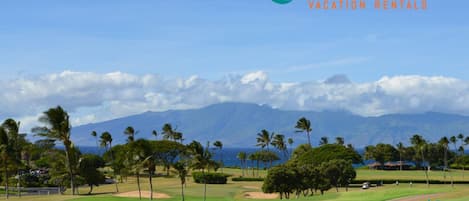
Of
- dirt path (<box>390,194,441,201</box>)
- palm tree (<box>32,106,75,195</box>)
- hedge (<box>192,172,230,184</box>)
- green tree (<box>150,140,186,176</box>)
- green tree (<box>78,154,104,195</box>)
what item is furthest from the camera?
green tree (<box>150,140,186,176</box>)

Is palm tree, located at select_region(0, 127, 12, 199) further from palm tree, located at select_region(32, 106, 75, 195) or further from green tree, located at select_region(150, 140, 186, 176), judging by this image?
green tree, located at select_region(150, 140, 186, 176)

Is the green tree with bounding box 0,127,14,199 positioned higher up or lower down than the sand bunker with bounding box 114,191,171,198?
higher up

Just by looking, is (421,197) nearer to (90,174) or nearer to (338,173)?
(338,173)

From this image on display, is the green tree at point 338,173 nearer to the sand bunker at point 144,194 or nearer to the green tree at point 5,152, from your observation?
the sand bunker at point 144,194

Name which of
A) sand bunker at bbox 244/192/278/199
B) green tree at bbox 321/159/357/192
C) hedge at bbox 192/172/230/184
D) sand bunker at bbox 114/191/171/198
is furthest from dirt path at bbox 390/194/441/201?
hedge at bbox 192/172/230/184

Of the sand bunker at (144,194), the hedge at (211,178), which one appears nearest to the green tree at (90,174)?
the sand bunker at (144,194)

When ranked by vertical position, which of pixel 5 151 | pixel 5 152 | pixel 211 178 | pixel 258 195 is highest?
pixel 5 151

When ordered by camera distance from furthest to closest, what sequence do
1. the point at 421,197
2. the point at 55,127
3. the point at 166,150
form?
the point at 166,150
the point at 55,127
the point at 421,197

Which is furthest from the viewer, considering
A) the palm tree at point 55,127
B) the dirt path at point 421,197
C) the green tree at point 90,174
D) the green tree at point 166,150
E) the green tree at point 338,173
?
the green tree at point 166,150

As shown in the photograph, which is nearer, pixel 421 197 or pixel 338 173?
pixel 421 197

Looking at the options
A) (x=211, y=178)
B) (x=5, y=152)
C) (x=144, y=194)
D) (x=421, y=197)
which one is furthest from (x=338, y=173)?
(x=5, y=152)

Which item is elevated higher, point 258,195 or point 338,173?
point 338,173

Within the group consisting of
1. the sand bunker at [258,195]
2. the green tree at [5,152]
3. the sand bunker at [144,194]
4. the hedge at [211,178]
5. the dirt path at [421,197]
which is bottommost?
the sand bunker at [258,195]

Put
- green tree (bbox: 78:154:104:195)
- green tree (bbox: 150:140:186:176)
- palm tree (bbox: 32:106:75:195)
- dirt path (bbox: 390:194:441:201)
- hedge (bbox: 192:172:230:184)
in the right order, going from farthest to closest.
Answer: green tree (bbox: 150:140:186:176), hedge (bbox: 192:172:230:184), green tree (bbox: 78:154:104:195), palm tree (bbox: 32:106:75:195), dirt path (bbox: 390:194:441:201)
